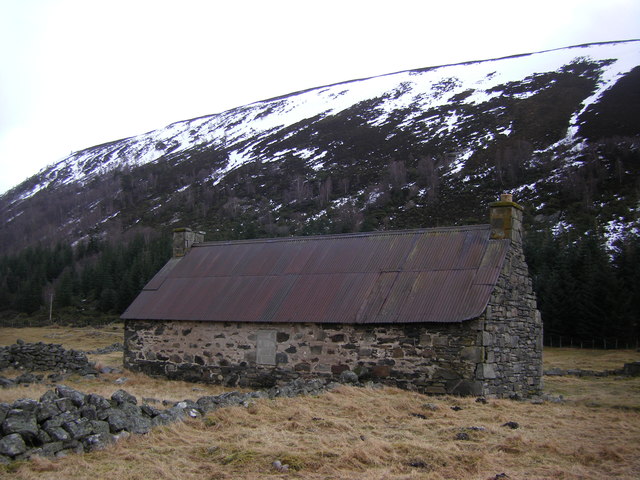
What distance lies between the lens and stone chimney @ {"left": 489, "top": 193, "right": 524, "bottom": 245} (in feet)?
60.4

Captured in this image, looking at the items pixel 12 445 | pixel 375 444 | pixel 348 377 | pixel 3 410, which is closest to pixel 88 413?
pixel 3 410

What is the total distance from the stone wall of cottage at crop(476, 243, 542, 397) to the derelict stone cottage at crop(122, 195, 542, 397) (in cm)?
5

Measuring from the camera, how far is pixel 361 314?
17.6 m

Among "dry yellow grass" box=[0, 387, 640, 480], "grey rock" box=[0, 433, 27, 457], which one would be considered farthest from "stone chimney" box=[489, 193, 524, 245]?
"grey rock" box=[0, 433, 27, 457]

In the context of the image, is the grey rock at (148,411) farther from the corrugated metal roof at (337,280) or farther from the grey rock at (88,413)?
the corrugated metal roof at (337,280)

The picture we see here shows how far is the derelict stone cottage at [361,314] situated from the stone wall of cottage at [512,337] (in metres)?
0.05

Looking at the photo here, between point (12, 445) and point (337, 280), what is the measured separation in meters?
12.2

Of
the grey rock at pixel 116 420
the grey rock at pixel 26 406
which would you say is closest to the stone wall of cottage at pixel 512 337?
the grey rock at pixel 116 420

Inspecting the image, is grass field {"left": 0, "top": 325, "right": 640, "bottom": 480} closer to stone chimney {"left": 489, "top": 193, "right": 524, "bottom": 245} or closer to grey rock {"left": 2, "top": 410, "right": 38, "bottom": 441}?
grey rock {"left": 2, "top": 410, "right": 38, "bottom": 441}

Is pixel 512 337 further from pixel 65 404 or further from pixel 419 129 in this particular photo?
pixel 419 129

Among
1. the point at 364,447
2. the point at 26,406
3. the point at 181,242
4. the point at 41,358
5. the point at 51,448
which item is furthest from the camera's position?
the point at 181,242

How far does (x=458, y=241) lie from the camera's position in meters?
19.1

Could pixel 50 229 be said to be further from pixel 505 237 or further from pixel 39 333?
pixel 505 237

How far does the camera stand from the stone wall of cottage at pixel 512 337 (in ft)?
53.4
